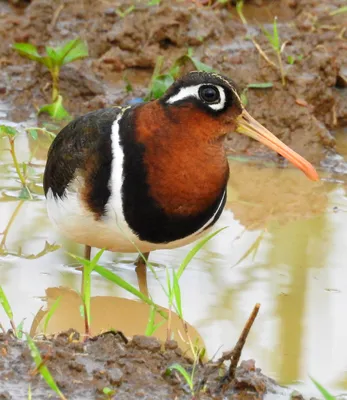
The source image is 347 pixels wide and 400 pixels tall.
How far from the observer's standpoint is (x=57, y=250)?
4.99 metres

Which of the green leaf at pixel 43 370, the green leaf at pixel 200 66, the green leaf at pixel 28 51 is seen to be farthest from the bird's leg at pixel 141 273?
the green leaf at pixel 28 51

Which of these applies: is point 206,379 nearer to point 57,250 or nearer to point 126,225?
point 126,225

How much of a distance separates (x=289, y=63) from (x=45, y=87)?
5.77 feet

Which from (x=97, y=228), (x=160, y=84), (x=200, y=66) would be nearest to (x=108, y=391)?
(x=97, y=228)

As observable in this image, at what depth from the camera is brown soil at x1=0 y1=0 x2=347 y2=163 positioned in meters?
6.53

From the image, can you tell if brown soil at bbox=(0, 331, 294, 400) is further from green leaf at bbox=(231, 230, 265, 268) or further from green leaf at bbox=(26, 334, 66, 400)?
green leaf at bbox=(231, 230, 265, 268)

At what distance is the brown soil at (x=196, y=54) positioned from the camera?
6527mm

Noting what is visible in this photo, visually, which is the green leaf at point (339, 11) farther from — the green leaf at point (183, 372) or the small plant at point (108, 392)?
the small plant at point (108, 392)

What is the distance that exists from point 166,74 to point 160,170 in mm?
2311

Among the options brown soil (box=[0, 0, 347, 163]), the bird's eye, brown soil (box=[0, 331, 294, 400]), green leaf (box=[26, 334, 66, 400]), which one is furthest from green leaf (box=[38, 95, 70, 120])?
green leaf (box=[26, 334, 66, 400])

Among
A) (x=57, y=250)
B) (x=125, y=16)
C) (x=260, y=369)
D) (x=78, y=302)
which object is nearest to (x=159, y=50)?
(x=125, y=16)

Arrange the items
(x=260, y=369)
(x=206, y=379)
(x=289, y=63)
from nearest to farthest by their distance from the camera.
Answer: (x=206, y=379), (x=260, y=369), (x=289, y=63)

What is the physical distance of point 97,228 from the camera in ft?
13.8

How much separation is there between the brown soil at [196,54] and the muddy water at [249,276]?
659mm
